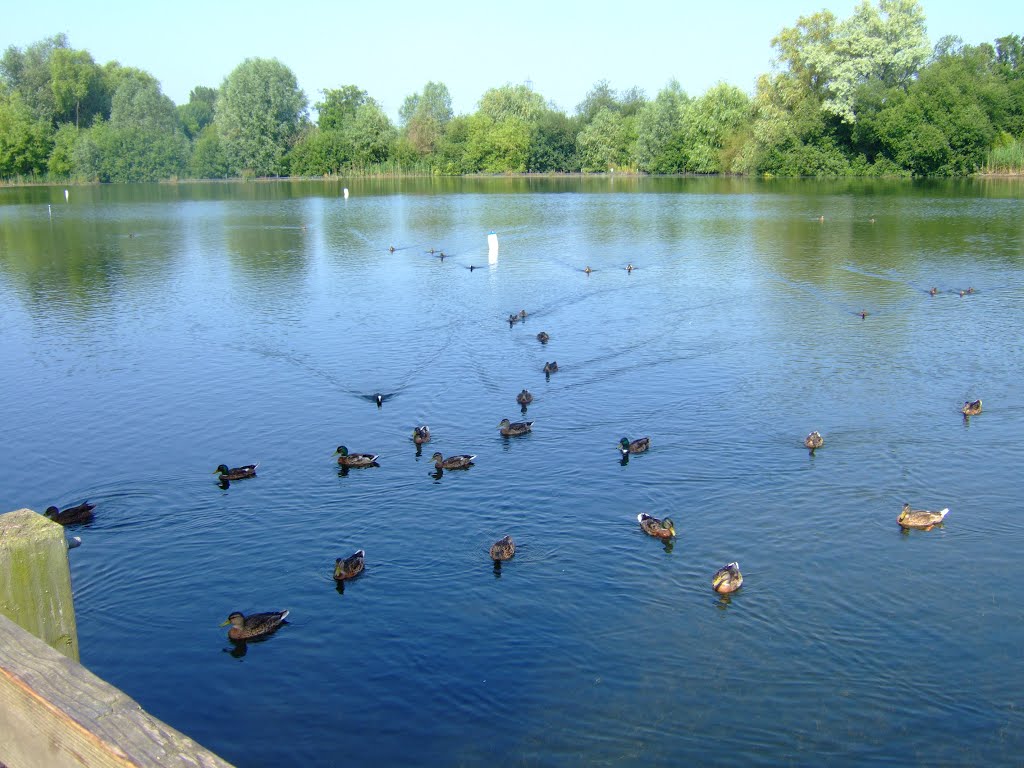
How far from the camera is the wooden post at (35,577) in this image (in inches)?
137

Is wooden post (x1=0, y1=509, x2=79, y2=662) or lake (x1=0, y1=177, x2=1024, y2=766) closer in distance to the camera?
wooden post (x1=0, y1=509, x2=79, y2=662)

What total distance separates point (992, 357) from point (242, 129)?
121857mm

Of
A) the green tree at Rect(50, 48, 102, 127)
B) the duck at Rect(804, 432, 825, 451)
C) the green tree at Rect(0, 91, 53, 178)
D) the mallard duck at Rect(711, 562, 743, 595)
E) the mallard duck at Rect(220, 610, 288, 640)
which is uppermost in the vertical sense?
the green tree at Rect(50, 48, 102, 127)

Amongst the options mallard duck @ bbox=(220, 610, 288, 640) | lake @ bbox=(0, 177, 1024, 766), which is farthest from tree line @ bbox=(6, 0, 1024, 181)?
mallard duck @ bbox=(220, 610, 288, 640)

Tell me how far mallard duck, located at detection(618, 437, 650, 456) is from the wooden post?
56.6ft

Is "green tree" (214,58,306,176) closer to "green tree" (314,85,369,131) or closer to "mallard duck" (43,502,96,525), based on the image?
"green tree" (314,85,369,131)

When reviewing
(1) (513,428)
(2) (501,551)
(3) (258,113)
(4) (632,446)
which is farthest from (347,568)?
(3) (258,113)

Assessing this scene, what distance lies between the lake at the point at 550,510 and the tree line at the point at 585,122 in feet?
216

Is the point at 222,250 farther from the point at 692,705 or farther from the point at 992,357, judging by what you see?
the point at 692,705

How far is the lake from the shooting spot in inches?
478

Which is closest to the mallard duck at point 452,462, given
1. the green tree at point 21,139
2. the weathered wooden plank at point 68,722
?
the weathered wooden plank at point 68,722

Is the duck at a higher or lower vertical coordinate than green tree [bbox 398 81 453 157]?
lower

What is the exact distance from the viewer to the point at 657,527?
54.3 ft

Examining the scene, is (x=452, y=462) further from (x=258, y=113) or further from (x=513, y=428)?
(x=258, y=113)
